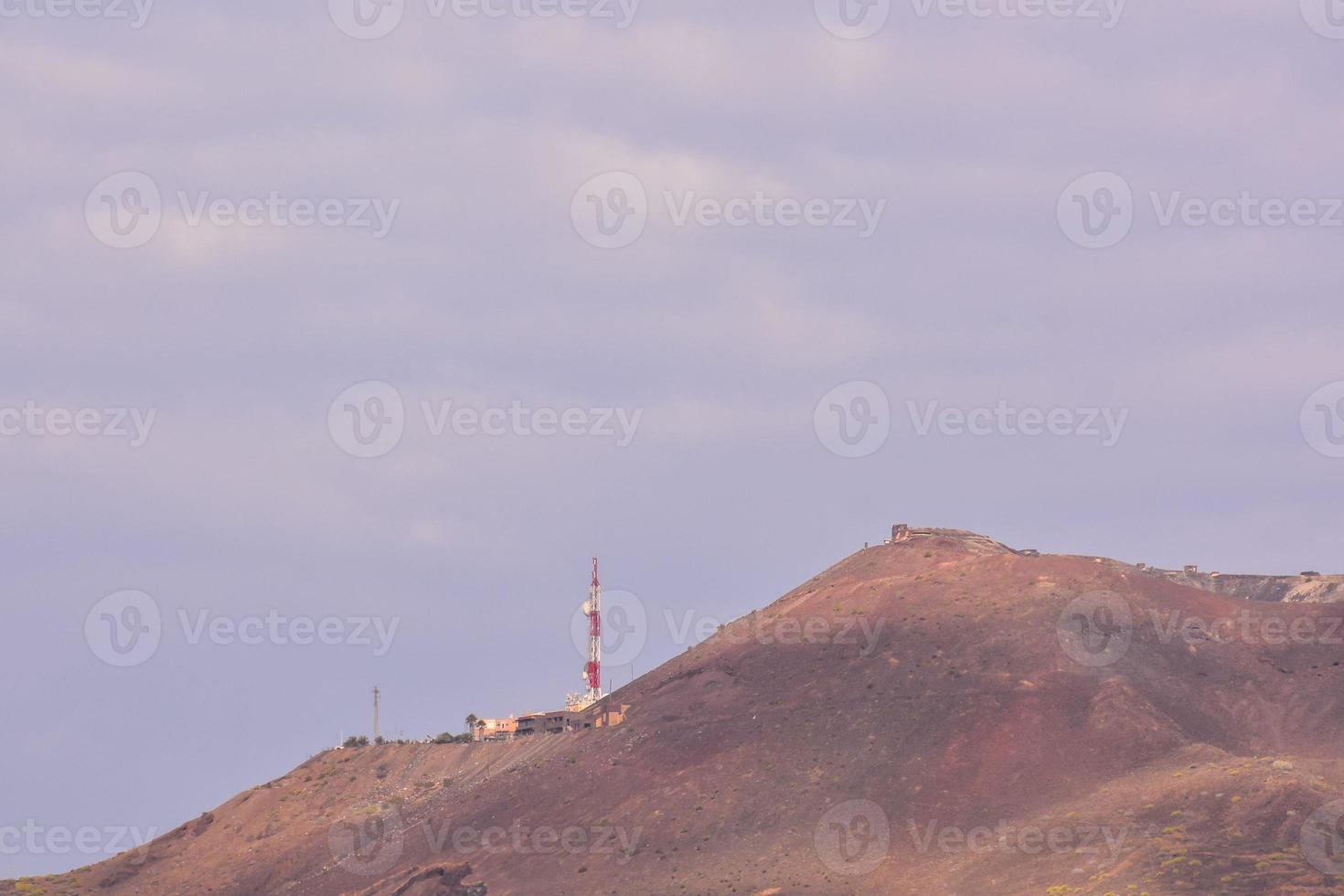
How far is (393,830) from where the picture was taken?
12850 cm

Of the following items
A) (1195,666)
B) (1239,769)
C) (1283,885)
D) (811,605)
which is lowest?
(1283,885)

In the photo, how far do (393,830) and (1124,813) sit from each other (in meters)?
53.1

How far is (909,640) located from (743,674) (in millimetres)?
12426

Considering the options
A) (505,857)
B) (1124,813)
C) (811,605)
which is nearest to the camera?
(1124,813)

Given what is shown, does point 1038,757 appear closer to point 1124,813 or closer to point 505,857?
point 1124,813

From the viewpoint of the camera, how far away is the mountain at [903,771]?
9931 centimetres

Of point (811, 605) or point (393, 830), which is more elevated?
point (811, 605)

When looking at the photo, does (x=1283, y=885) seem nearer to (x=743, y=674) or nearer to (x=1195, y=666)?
(x=1195, y=666)

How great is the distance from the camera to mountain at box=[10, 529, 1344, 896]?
99.3m

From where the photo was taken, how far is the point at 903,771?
11188 centimetres

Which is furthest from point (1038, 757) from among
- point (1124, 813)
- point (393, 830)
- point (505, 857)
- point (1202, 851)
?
point (393, 830)

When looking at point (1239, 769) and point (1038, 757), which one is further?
point (1038, 757)

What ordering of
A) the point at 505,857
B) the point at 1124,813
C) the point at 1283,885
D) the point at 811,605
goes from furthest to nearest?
1. the point at 811,605
2. the point at 505,857
3. the point at 1124,813
4. the point at 1283,885

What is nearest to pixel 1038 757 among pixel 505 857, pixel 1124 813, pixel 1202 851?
pixel 1124 813
